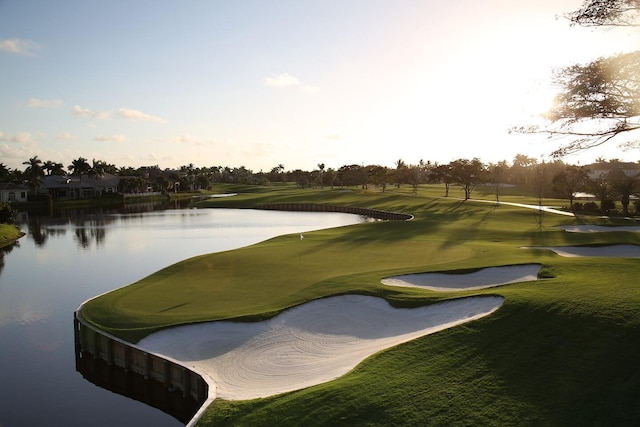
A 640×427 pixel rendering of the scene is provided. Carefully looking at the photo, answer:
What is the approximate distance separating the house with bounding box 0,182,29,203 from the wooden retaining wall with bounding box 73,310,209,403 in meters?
102

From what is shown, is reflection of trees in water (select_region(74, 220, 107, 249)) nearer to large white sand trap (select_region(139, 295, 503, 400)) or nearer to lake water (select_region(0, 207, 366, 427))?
lake water (select_region(0, 207, 366, 427))

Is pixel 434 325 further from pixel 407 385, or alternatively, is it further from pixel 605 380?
pixel 605 380

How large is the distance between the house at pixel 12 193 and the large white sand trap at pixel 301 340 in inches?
4228

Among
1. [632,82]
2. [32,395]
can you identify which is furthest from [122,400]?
[632,82]

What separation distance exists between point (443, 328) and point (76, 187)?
132 meters

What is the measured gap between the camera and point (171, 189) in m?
169

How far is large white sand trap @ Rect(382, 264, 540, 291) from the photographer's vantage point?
23531 millimetres

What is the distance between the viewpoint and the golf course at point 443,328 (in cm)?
1134

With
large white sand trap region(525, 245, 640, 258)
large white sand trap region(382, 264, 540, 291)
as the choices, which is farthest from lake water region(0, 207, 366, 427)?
large white sand trap region(525, 245, 640, 258)

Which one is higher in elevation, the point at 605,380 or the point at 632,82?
the point at 632,82

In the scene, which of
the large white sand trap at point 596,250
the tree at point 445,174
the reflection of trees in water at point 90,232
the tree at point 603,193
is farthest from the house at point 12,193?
the tree at point 603,193

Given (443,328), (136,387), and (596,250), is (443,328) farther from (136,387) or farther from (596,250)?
(596,250)

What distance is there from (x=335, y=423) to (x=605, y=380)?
6511 mm

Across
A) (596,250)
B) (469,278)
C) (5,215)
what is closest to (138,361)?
(469,278)
